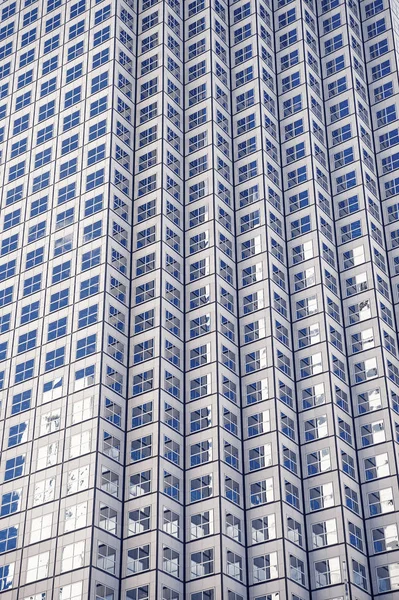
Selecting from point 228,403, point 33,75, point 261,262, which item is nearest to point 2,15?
point 33,75

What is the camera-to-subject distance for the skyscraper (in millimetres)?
105562

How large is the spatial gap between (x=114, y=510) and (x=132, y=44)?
2615 inches

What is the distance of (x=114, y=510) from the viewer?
10531cm

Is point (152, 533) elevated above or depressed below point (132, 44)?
below

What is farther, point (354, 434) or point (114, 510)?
point (354, 434)

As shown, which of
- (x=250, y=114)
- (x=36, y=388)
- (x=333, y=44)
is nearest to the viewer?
(x=36, y=388)

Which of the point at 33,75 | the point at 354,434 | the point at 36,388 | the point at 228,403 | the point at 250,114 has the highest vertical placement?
the point at 33,75

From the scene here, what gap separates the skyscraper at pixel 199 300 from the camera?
10556cm

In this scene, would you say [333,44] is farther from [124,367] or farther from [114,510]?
[114,510]

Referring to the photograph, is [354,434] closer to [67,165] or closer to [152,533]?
[152,533]

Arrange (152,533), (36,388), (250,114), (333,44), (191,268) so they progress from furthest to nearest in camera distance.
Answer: (333,44)
(250,114)
(191,268)
(36,388)
(152,533)

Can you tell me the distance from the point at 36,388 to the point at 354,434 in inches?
1367

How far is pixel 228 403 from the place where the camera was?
115812 millimetres

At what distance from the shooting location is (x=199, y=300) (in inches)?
4850
